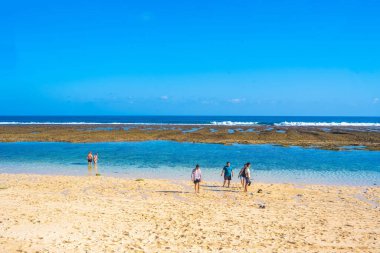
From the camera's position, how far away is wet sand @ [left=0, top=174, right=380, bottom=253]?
9586mm

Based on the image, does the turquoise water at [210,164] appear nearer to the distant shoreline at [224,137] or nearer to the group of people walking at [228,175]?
the group of people walking at [228,175]

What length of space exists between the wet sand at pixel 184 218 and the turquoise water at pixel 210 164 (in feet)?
12.4

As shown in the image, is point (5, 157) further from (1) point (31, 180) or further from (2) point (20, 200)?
(2) point (20, 200)

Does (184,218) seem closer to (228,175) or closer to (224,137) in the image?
(228,175)

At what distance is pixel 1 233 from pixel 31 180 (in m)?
9.96

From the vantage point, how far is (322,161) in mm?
28516

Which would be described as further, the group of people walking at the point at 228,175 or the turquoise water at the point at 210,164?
the turquoise water at the point at 210,164

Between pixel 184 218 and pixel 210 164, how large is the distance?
48.6 feet

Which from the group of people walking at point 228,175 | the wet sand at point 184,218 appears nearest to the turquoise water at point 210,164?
the group of people walking at point 228,175

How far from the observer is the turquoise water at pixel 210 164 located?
21938 millimetres

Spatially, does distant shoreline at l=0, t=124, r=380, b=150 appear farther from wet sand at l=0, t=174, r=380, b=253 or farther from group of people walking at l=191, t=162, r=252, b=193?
wet sand at l=0, t=174, r=380, b=253

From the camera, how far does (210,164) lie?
87.9 ft

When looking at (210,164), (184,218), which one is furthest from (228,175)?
(210,164)

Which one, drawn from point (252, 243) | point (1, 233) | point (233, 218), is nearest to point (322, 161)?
point (233, 218)
